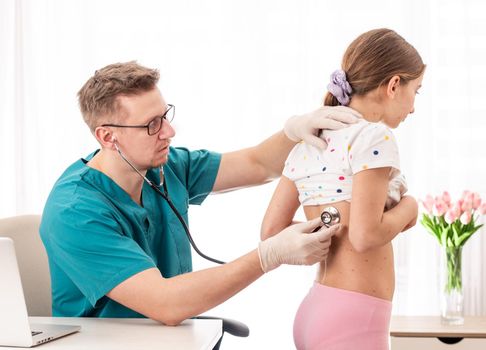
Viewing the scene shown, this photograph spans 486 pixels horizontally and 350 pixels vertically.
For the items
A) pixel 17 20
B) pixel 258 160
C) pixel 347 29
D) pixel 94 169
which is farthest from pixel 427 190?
pixel 17 20

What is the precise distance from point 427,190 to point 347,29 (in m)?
0.76

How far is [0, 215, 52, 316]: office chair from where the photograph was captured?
5.98ft

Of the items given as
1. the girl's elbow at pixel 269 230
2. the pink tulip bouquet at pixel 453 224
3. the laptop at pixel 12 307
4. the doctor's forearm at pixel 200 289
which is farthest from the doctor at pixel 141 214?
the pink tulip bouquet at pixel 453 224

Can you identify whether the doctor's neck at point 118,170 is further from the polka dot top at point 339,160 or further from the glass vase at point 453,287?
the glass vase at point 453,287

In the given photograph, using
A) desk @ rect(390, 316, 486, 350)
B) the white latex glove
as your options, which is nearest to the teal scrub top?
the white latex glove

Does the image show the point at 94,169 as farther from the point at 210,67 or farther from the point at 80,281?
the point at 210,67

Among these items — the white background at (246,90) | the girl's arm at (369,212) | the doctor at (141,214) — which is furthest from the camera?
the white background at (246,90)

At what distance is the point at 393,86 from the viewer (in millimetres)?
1495

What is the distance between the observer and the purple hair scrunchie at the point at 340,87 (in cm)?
152

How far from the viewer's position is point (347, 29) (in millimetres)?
2973

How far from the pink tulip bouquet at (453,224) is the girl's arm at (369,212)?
1.25 meters

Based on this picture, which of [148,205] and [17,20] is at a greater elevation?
[17,20]

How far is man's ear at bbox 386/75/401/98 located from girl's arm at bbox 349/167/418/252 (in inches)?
7.4

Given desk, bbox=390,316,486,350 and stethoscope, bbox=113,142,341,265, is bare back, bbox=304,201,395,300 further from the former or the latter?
desk, bbox=390,316,486,350
